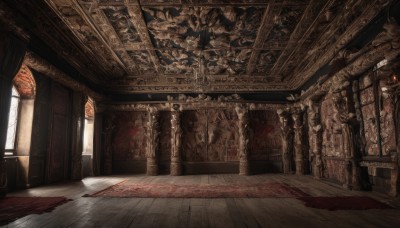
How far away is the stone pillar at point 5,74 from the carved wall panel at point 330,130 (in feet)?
27.1

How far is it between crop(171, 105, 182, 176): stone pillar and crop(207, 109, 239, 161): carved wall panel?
1.36m

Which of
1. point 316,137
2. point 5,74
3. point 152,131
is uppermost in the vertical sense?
point 5,74

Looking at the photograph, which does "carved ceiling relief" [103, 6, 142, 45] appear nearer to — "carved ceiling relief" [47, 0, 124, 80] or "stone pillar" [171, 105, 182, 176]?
"carved ceiling relief" [47, 0, 124, 80]

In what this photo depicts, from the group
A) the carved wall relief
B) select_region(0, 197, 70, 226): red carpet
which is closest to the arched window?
select_region(0, 197, 70, 226): red carpet

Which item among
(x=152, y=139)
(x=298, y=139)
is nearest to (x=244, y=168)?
(x=298, y=139)

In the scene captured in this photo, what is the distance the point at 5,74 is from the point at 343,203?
24.0ft

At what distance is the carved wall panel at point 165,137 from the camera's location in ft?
37.8

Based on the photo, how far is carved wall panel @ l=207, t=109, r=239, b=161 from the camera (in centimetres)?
1157

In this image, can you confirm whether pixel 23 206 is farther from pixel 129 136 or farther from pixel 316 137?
pixel 316 137

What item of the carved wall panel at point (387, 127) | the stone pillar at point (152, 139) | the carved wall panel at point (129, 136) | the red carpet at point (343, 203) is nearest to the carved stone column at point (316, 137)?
the carved wall panel at point (387, 127)

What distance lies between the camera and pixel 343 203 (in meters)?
4.86

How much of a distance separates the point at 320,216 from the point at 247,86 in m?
8.11

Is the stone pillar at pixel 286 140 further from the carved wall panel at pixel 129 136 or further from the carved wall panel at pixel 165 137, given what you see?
the carved wall panel at pixel 129 136

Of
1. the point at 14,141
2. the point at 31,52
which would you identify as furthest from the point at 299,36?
the point at 14,141
